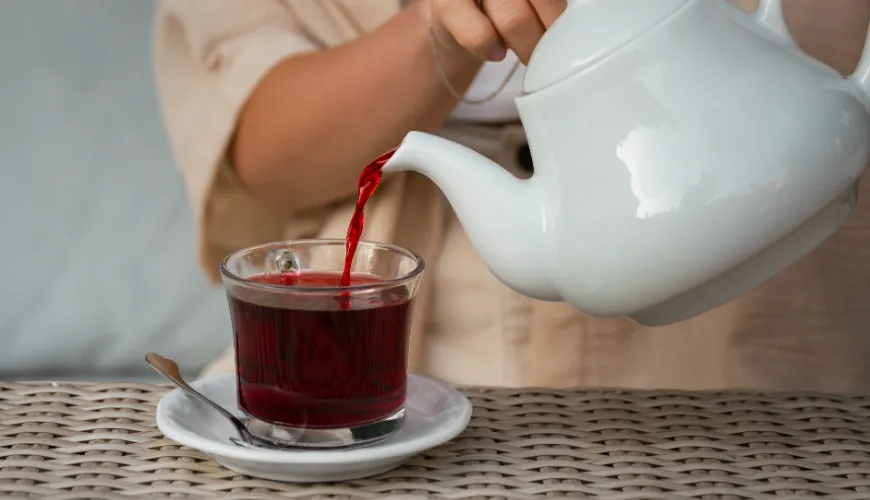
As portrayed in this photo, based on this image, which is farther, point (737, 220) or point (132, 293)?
point (132, 293)

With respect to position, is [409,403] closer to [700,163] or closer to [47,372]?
[700,163]

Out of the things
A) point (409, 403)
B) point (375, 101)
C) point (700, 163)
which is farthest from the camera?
point (375, 101)

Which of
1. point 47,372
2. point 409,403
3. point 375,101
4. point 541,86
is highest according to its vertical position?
point 541,86

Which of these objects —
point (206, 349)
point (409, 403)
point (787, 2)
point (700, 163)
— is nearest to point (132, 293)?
point (206, 349)

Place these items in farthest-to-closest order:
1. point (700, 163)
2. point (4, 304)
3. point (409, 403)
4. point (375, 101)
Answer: point (4, 304) → point (375, 101) → point (409, 403) → point (700, 163)

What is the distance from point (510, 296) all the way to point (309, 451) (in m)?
0.42

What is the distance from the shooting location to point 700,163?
408mm

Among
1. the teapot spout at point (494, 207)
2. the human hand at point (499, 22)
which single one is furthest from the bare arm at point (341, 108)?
the teapot spout at point (494, 207)

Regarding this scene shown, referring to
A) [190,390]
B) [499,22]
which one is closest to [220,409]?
[190,390]

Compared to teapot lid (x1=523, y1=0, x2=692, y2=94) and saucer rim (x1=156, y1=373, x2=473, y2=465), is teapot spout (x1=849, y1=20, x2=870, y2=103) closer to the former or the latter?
teapot lid (x1=523, y1=0, x2=692, y2=94)

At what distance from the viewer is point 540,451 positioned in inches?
20.5

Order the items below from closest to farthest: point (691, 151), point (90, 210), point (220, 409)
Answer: point (691, 151) → point (220, 409) → point (90, 210)

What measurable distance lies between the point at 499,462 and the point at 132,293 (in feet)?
2.60

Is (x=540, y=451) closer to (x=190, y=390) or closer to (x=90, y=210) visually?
(x=190, y=390)
